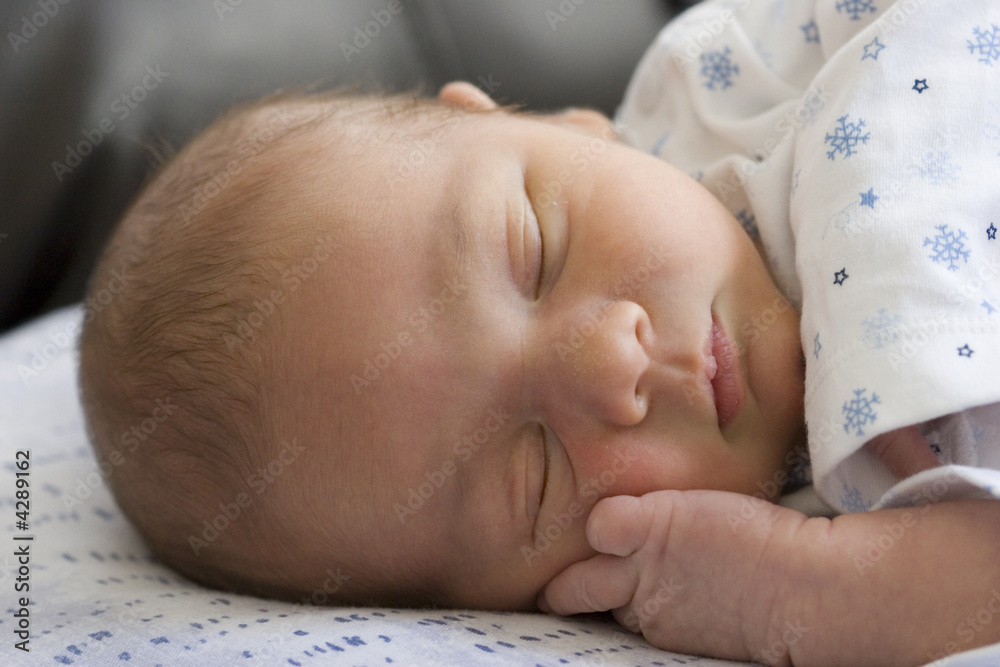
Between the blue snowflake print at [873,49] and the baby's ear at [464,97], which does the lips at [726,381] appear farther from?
the baby's ear at [464,97]

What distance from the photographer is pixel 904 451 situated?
3.16 feet

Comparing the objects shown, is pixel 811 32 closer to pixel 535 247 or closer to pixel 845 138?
pixel 845 138

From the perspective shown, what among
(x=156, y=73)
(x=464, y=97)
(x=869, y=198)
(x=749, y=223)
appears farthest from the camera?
(x=156, y=73)

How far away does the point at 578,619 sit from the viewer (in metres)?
1.10

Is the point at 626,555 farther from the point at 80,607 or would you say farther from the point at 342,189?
the point at 80,607

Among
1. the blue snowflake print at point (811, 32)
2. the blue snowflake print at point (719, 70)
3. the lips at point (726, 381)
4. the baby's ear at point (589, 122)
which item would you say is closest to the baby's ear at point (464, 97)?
the baby's ear at point (589, 122)

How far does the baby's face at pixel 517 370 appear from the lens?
3.36ft

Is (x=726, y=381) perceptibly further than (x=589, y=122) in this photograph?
No

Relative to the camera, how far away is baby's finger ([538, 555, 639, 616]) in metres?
1.01

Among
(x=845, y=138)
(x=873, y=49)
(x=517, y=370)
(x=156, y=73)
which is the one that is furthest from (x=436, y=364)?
(x=156, y=73)

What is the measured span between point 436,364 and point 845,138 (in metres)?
0.56

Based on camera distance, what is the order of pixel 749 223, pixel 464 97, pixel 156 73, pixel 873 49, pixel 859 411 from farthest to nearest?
pixel 156 73 → pixel 464 97 → pixel 749 223 → pixel 873 49 → pixel 859 411

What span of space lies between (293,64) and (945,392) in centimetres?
157

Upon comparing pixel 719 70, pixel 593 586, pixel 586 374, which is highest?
pixel 719 70
